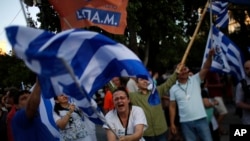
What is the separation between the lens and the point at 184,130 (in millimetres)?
6941

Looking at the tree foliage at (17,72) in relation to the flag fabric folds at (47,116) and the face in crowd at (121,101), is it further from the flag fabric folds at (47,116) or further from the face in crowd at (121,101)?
the flag fabric folds at (47,116)

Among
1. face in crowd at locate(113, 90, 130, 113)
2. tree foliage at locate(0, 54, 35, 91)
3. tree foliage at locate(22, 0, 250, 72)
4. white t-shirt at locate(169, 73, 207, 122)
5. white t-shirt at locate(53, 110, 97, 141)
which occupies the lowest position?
tree foliage at locate(0, 54, 35, 91)

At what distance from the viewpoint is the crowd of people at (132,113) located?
4035 mm

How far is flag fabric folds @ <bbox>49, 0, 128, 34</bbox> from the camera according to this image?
570 centimetres

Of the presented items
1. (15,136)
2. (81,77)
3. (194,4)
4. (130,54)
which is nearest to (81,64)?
(81,77)

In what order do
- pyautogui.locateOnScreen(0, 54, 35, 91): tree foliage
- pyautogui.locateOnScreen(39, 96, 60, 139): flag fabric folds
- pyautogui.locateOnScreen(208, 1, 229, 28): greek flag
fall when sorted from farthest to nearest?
pyautogui.locateOnScreen(0, 54, 35, 91): tree foliage < pyautogui.locateOnScreen(208, 1, 229, 28): greek flag < pyautogui.locateOnScreen(39, 96, 60, 139): flag fabric folds

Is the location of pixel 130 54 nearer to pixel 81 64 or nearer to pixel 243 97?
pixel 81 64

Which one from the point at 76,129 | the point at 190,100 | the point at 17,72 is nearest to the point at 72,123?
the point at 76,129

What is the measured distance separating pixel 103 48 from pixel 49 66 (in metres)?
0.76

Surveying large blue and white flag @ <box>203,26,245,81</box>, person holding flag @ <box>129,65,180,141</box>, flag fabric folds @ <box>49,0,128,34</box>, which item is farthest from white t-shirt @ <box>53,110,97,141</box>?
large blue and white flag @ <box>203,26,245,81</box>

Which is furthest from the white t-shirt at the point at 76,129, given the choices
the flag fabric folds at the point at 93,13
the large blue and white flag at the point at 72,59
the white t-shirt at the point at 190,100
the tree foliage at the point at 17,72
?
the tree foliage at the point at 17,72

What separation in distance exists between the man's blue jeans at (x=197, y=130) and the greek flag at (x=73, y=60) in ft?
8.25

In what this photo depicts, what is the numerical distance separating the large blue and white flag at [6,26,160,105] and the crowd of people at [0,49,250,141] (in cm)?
37

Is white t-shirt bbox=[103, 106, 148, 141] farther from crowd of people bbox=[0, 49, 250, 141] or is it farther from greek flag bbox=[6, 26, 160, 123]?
greek flag bbox=[6, 26, 160, 123]
